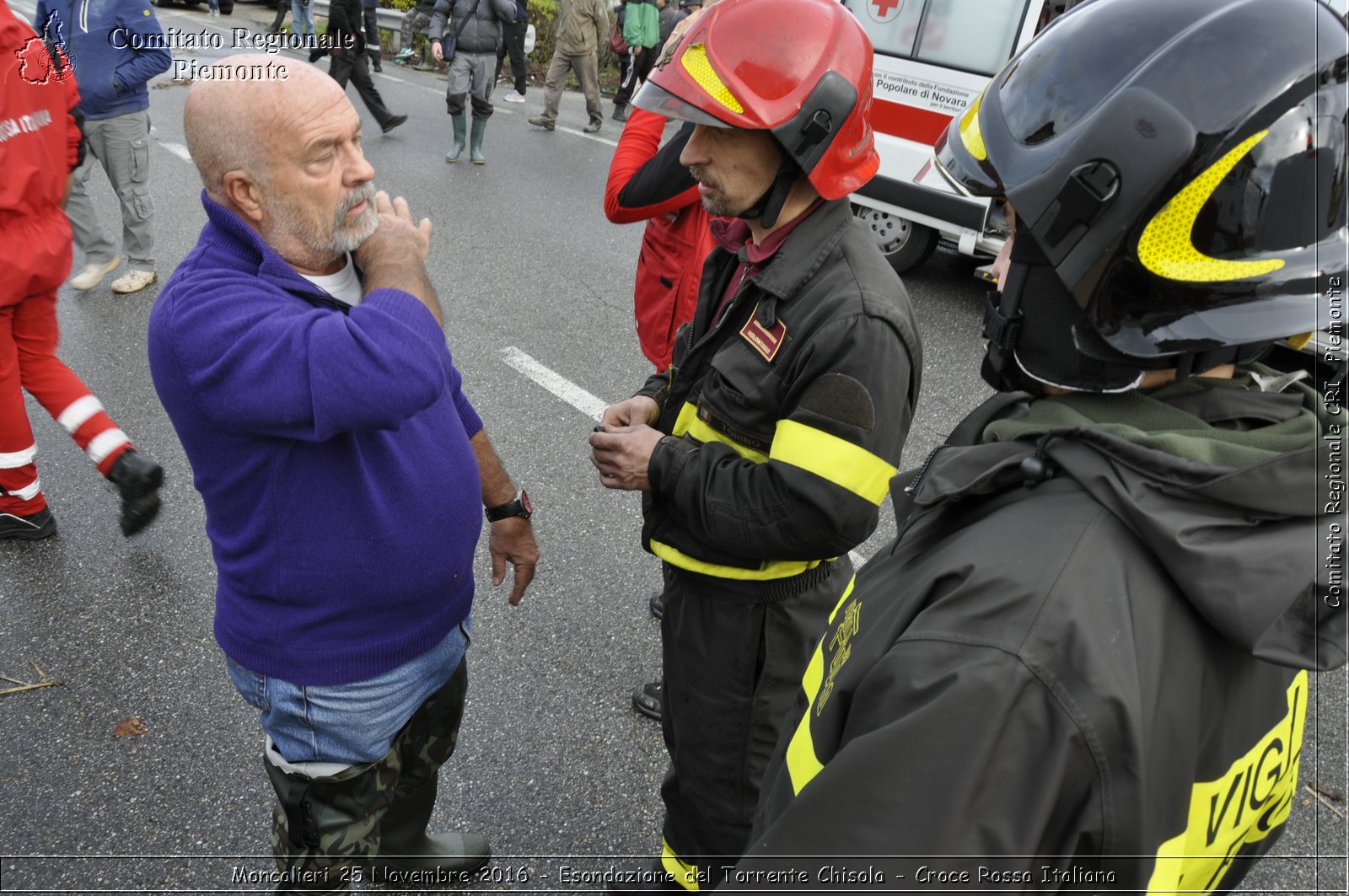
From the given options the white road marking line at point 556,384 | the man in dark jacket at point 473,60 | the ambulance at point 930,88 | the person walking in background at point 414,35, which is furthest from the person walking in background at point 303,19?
the white road marking line at point 556,384

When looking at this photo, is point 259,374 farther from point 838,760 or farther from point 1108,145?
point 1108,145

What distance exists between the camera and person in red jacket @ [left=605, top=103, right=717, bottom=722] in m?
2.83

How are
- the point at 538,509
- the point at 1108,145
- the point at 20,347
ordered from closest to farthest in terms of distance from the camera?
the point at 1108,145, the point at 20,347, the point at 538,509

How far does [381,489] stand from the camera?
6.01 feet

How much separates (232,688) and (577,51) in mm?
9875

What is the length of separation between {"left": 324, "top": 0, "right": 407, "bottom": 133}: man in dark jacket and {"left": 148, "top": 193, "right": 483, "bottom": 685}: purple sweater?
8.66 metres

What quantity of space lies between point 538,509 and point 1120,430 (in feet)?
10.6

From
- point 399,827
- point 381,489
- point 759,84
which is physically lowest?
point 399,827

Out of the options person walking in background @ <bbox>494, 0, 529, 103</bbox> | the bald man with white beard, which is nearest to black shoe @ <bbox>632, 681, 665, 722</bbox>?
the bald man with white beard

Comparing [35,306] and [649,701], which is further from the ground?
[35,306]

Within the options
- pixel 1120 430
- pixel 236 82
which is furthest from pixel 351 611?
pixel 1120 430

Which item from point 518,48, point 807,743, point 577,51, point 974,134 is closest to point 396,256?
point 974,134

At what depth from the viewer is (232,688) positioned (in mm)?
2998

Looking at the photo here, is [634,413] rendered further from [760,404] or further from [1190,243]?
[1190,243]
